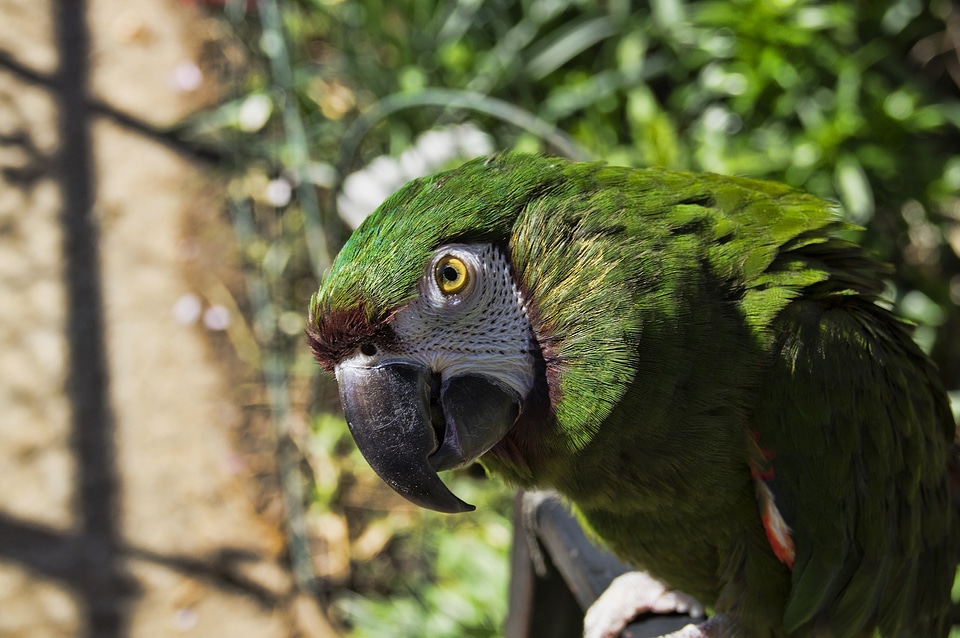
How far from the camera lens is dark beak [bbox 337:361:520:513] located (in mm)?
1021

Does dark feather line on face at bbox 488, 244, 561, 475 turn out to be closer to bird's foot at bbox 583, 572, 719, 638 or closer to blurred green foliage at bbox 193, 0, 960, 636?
bird's foot at bbox 583, 572, 719, 638

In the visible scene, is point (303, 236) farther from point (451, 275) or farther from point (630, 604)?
point (451, 275)

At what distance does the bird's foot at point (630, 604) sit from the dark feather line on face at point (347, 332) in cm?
75

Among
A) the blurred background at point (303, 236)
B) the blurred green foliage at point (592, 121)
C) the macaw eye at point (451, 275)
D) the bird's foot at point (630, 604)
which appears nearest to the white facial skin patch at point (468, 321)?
the macaw eye at point (451, 275)

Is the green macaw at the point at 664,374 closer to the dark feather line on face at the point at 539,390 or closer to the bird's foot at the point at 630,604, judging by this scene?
the dark feather line on face at the point at 539,390

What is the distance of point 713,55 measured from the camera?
2906 mm

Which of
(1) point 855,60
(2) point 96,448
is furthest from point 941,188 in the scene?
(2) point 96,448

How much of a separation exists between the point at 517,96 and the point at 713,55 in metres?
0.77

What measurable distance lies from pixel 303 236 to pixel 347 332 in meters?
2.66

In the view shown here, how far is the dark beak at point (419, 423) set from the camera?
1021 mm

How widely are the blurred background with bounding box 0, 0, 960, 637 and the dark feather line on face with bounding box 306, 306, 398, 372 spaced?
122 cm

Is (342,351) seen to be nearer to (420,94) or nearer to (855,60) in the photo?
(420,94)

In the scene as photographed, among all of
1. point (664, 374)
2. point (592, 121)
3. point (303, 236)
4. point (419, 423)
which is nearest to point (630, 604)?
point (664, 374)

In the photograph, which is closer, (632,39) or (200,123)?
(632,39)
